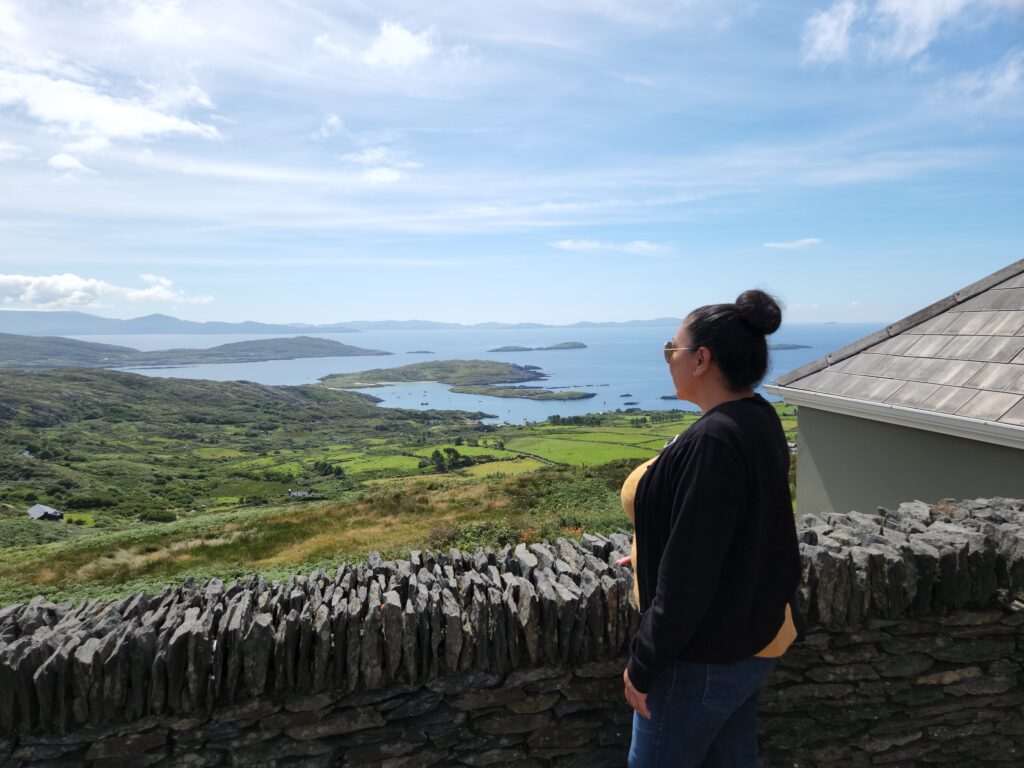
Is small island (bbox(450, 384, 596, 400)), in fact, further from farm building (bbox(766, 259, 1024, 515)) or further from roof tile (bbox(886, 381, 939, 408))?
roof tile (bbox(886, 381, 939, 408))

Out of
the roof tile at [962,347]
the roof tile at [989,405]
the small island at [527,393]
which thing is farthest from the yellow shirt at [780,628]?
the small island at [527,393]

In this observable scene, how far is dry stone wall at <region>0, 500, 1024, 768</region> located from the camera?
9.61 feet

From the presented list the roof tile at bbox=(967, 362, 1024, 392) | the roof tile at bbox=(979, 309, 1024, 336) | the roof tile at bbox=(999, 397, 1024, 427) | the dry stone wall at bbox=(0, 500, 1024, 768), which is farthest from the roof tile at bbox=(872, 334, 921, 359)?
the dry stone wall at bbox=(0, 500, 1024, 768)

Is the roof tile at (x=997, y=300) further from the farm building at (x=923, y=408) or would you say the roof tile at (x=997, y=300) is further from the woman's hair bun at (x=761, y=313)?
the woman's hair bun at (x=761, y=313)

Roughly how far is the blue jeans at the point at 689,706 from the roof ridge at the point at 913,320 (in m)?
8.30

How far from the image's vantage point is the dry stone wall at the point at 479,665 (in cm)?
293

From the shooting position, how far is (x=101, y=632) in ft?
10.2

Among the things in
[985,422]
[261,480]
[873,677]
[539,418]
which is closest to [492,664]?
[873,677]

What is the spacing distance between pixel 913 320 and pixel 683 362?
29.3 ft

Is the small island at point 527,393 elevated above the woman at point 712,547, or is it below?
below

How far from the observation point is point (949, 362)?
24.9ft

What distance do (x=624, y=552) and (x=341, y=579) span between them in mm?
1664

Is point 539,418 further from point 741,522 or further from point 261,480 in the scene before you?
point 741,522

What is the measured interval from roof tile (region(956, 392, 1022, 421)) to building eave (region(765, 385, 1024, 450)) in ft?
0.37
